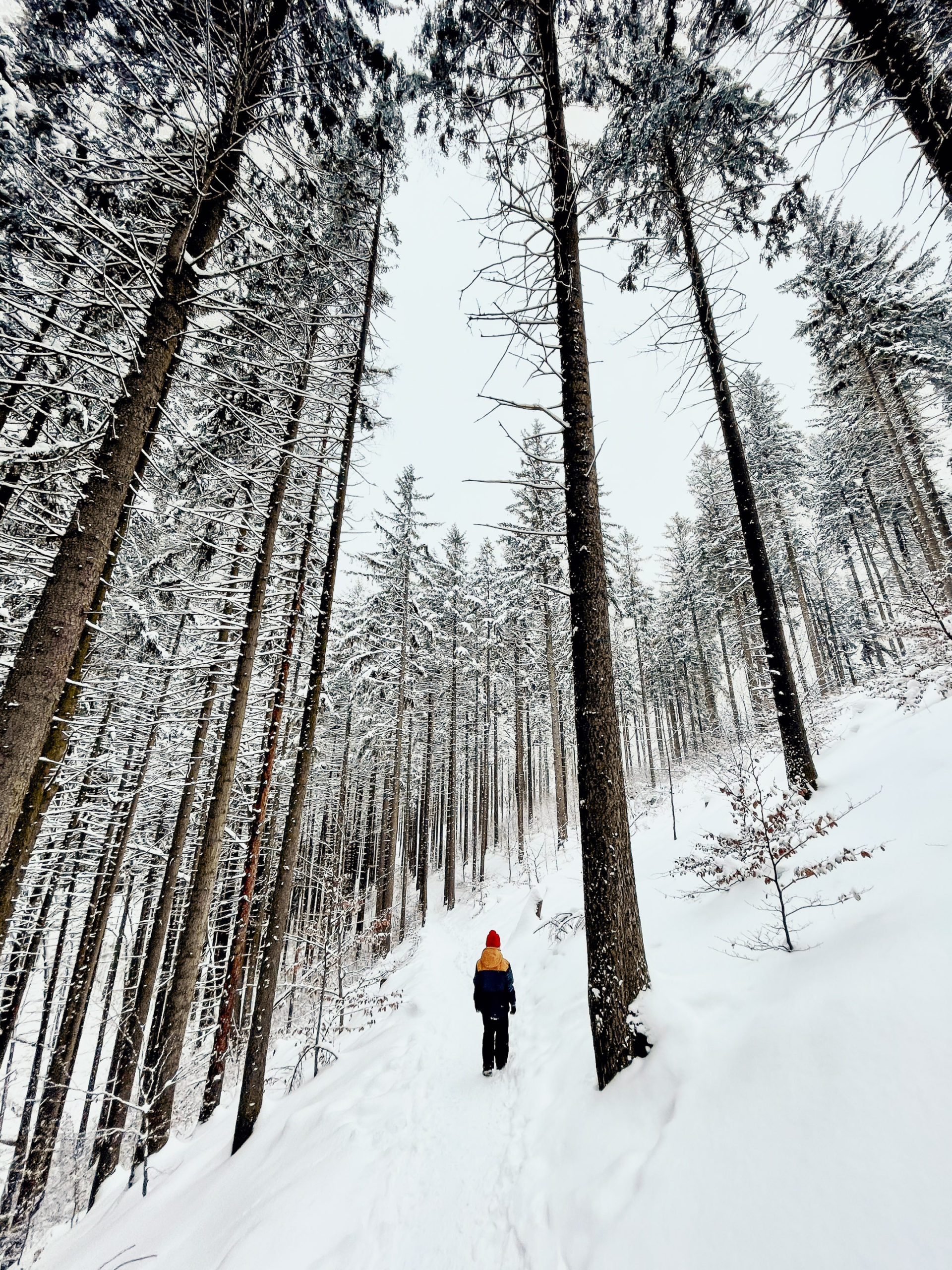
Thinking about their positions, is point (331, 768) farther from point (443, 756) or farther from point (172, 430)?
point (172, 430)

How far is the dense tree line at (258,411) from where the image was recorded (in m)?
3.88

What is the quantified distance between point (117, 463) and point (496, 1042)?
7.42 meters

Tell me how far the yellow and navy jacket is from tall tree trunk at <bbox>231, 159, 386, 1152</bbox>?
2664 mm

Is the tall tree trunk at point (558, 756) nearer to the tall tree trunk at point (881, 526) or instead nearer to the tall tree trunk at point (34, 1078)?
the tall tree trunk at point (34, 1078)

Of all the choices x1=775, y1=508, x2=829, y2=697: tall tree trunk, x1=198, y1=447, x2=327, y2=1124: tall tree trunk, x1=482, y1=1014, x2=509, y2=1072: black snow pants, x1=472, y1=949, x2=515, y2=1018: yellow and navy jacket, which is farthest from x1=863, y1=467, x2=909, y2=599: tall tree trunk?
x1=198, y1=447, x2=327, y2=1124: tall tree trunk

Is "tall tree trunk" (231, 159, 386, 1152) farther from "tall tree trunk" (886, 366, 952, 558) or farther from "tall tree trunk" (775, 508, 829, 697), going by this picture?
"tall tree trunk" (775, 508, 829, 697)

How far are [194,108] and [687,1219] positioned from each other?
8606mm

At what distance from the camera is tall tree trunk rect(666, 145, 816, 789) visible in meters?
7.49

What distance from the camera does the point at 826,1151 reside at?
2115mm

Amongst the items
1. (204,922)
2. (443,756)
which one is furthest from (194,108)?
(443,756)

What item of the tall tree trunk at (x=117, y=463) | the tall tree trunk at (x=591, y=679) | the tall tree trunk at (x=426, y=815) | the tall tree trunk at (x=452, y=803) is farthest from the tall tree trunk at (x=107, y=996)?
the tall tree trunk at (x=452, y=803)

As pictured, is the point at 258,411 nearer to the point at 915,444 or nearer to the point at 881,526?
the point at 915,444

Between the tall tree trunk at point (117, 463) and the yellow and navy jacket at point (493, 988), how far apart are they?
16.5ft

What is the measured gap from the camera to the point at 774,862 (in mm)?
3859
